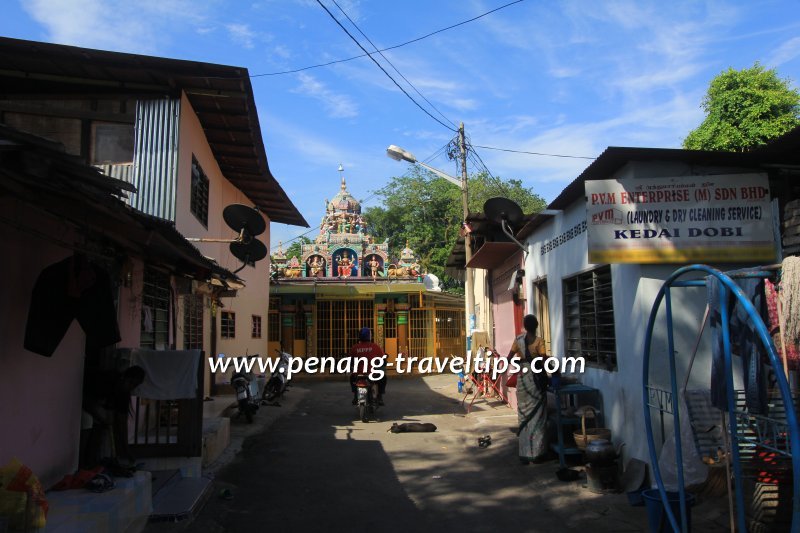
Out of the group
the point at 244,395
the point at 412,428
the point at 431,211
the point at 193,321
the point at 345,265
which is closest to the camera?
the point at 412,428

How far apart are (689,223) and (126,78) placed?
7775mm

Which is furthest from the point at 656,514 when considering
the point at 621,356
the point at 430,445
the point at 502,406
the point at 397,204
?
the point at 397,204

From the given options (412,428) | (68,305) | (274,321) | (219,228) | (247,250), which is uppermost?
(219,228)

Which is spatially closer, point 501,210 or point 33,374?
point 33,374

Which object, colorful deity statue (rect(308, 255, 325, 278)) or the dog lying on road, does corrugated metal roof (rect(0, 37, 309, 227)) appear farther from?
colorful deity statue (rect(308, 255, 325, 278))

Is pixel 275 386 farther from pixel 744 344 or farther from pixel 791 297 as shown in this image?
pixel 791 297

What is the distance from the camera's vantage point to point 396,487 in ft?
20.4

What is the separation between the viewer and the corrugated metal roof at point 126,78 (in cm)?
779

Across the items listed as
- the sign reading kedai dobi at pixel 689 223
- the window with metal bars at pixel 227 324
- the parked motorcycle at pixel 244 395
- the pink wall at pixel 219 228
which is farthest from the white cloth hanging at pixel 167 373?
the window with metal bars at pixel 227 324

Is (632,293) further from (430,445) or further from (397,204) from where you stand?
(397,204)

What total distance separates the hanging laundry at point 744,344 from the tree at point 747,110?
1438 cm

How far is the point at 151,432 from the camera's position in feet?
22.2

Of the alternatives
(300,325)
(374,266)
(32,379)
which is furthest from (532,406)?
(374,266)

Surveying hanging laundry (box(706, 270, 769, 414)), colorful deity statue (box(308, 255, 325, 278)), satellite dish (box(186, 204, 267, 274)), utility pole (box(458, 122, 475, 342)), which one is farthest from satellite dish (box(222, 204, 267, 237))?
colorful deity statue (box(308, 255, 325, 278))
